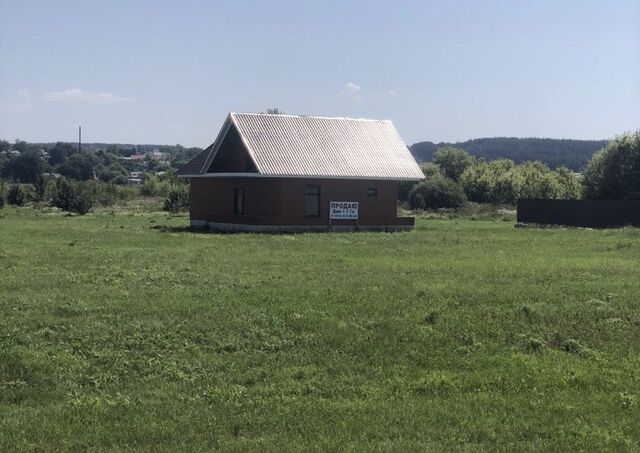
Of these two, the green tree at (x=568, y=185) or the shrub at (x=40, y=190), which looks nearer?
the shrub at (x=40, y=190)

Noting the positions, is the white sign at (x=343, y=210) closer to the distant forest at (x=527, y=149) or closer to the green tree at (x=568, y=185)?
the green tree at (x=568, y=185)

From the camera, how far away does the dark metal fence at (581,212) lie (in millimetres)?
40906

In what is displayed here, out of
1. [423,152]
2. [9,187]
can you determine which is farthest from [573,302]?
[423,152]

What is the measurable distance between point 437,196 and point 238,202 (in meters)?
32.7

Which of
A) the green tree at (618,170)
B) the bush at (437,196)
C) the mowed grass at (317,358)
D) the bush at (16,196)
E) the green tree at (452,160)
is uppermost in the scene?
the green tree at (452,160)

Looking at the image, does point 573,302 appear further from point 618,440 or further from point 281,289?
point 618,440

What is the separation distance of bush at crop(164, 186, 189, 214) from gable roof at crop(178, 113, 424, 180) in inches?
658

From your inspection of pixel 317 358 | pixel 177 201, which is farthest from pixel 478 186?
pixel 317 358

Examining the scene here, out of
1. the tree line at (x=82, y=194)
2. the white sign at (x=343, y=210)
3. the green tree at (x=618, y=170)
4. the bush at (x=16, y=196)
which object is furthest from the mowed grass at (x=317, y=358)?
the bush at (x=16, y=196)

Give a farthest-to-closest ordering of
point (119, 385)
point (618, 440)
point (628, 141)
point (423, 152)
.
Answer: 1. point (423, 152)
2. point (628, 141)
3. point (119, 385)
4. point (618, 440)

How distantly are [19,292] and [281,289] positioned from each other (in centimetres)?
436

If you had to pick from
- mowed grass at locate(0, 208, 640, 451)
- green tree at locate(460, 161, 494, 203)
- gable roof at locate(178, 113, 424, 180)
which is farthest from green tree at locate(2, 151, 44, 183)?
mowed grass at locate(0, 208, 640, 451)

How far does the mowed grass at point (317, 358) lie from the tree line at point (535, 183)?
139 ft

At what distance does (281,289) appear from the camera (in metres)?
12.7
